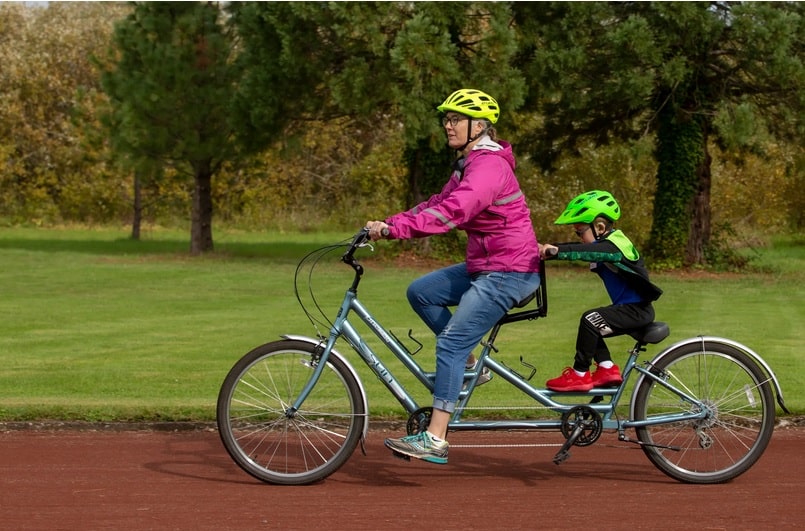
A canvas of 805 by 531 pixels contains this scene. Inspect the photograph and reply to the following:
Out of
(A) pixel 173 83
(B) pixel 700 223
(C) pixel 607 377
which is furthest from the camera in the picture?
(A) pixel 173 83

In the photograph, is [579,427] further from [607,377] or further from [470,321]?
[470,321]

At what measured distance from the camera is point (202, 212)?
37.4 meters

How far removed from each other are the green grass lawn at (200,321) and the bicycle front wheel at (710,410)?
8.59ft

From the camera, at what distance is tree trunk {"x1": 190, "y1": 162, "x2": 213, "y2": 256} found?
36.9 m

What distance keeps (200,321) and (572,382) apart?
36.7ft

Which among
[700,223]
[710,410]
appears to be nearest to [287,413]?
[710,410]

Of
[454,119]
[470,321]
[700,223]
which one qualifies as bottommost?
[700,223]

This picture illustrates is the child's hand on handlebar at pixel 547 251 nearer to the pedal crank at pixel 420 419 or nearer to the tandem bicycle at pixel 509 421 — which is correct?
the tandem bicycle at pixel 509 421

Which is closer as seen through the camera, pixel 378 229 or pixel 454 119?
pixel 378 229

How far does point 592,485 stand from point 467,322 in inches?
41.1

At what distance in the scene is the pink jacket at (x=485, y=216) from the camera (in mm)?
6355

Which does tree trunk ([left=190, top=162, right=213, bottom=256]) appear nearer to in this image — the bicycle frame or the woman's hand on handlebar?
the bicycle frame

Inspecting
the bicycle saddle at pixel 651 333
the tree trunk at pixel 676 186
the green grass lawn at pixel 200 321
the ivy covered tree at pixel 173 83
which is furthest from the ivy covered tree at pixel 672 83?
the bicycle saddle at pixel 651 333

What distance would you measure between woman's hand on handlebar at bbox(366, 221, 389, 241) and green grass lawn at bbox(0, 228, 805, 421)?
286 centimetres
